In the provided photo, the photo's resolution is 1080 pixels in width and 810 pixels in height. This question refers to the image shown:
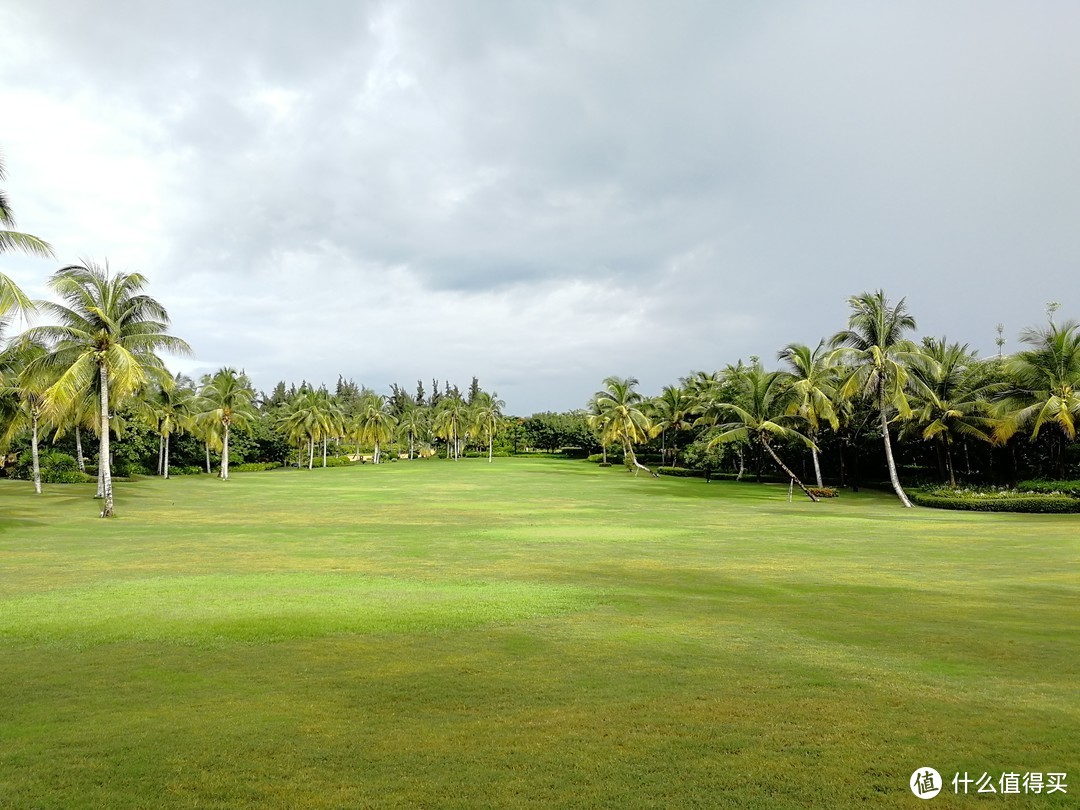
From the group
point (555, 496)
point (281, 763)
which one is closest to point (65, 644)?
point (281, 763)

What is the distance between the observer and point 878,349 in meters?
36.6

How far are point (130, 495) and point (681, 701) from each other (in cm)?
4246

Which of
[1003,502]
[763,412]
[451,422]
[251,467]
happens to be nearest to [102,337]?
[763,412]

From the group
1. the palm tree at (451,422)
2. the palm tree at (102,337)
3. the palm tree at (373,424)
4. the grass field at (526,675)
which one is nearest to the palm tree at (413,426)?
the palm tree at (451,422)

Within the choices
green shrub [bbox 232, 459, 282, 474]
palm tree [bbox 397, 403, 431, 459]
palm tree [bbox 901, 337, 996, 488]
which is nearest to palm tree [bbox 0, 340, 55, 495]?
green shrub [bbox 232, 459, 282, 474]

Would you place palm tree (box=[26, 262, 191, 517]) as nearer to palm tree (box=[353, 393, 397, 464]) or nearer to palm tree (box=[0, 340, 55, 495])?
palm tree (box=[0, 340, 55, 495])

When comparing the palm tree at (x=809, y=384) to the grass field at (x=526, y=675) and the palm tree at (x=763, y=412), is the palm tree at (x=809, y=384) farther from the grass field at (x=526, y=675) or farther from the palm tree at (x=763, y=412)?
the grass field at (x=526, y=675)

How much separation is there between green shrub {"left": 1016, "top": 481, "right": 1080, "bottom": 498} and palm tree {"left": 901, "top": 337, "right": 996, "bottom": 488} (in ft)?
11.3

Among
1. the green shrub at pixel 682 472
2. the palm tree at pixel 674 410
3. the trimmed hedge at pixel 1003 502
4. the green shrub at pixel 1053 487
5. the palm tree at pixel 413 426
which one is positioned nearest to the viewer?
the trimmed hedge at pixel 1003 502

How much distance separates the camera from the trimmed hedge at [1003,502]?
32.7 metres

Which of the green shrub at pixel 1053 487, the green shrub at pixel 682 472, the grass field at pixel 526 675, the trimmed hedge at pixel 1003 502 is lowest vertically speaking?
the green shrub at pixel 682 472

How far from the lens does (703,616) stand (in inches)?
420
